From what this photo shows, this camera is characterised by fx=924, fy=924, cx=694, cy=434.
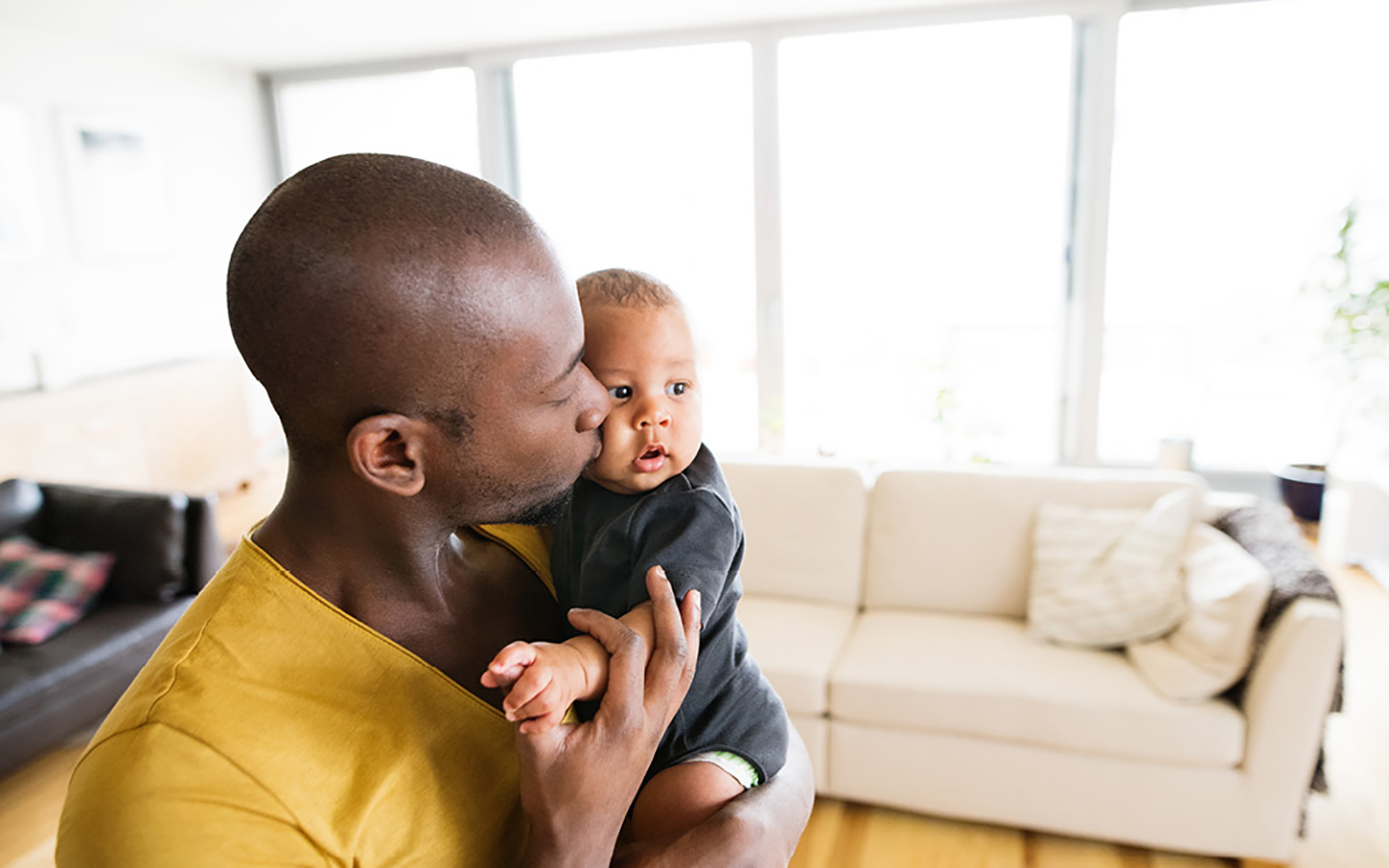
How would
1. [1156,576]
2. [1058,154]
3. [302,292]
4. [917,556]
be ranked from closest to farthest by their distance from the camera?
[302,292] < [1156,576] < [917,556] < [1058,154]

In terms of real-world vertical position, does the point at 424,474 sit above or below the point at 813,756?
above

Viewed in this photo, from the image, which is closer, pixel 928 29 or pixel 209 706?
pixel 209 706

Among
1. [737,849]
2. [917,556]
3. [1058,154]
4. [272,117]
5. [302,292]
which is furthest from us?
[272,117]

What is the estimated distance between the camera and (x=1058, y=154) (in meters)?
4.80

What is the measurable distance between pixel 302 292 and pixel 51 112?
5582 mm

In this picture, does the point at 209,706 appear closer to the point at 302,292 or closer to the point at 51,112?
the point at 302,292

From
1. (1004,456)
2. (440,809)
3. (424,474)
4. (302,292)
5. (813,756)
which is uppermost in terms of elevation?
(302,292)

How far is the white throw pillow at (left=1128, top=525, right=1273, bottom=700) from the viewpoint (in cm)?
215

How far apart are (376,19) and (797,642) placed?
3995mm

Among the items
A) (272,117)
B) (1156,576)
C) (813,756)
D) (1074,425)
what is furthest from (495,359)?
(272,117)

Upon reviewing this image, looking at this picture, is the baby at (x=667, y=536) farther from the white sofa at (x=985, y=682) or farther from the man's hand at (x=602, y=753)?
the white sofa at (x=985, y=682)

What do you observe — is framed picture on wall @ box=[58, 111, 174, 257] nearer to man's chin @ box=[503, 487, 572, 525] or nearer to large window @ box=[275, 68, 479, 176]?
large window @ box=[275, 68, 479, 176]

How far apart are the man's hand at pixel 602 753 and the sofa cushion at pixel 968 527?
215 centimetres

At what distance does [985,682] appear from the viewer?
7.62 feet
